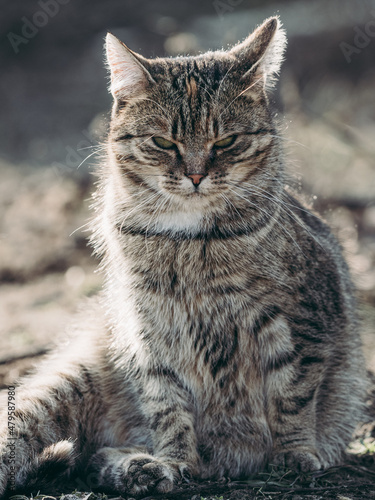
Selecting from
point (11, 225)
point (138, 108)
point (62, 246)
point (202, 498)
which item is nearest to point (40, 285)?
point (62, 246)

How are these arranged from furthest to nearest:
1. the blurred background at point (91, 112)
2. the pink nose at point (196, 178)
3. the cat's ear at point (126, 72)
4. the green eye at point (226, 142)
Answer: the blurred background at point (91, 112) < the cat's ear at point (126, 72) < the green eye at point (226, 142) < the pink nose at point (196, 178)

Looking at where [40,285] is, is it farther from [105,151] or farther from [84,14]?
[84,14]

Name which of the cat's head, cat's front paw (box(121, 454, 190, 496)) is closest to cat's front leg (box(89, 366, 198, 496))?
cat's front paw (box(121, 454, 190, 496))

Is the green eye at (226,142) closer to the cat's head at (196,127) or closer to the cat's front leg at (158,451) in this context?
the cat's head at (196,127)

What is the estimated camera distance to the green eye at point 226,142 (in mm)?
3027

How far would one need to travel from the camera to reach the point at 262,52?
314 centimetres

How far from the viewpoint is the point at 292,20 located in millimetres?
Result: 9617

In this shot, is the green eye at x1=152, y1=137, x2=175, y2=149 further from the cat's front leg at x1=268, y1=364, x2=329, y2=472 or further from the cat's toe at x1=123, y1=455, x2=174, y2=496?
the cat's toe at x1=123, y1=455, x2=174, y2=496

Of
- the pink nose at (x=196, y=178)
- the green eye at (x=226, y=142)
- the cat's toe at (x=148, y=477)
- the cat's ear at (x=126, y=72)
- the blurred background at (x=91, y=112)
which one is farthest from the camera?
the blurred background at (x=91, y=112)

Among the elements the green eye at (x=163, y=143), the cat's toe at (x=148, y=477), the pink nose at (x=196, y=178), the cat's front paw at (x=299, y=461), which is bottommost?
the cat's toe at (x=148, y=477)

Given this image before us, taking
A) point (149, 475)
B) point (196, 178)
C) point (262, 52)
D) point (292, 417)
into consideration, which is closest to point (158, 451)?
point (149, 475)

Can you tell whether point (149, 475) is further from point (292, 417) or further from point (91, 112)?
point (91, 112)

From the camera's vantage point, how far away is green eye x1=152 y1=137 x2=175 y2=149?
10.00ft

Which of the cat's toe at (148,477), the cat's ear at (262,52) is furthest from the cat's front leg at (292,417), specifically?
the cat's ear at (262,52)
